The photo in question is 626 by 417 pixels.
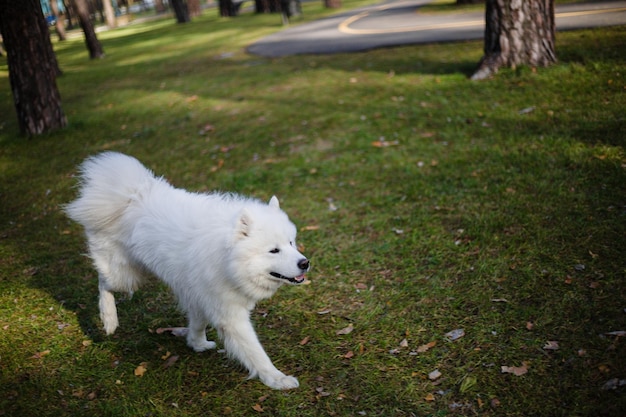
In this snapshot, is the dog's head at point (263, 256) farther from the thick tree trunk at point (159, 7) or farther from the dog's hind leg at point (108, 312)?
the thick tree trunk at point (159, 7)

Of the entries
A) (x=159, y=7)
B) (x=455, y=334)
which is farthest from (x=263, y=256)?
(x=159, y=7)

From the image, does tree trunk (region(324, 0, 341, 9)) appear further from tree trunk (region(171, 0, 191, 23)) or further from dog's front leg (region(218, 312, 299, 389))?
dog's front leg (region(218, 312, 299, 389))

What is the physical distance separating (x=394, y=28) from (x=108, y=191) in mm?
13548

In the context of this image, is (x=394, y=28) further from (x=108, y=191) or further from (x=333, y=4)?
(x=108, y=191)

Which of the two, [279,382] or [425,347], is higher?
[279,382]

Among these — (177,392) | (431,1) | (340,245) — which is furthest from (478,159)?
(431,1)

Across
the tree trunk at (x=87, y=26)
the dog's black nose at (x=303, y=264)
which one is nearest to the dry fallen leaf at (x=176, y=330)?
the dog's black nose at (x=303, y=264)

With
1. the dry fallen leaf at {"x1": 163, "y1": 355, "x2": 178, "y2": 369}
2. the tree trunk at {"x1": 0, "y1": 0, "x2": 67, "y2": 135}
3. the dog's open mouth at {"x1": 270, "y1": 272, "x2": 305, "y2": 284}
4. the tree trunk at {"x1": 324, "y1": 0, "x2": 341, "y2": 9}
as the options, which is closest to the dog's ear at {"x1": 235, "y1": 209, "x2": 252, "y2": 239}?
the dog's open mouth at {"x1": 270, "y1": 272, "x2": 305, "y2": 284}

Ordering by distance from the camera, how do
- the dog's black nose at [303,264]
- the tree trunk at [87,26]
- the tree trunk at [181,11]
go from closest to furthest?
the dog's black nose at [303,264], the tree trunk at [87,26], the tree trunk at [181,11]

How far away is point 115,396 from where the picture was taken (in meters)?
3.79

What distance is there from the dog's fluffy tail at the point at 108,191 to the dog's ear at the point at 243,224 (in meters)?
1.22

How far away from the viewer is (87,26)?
19.7 m

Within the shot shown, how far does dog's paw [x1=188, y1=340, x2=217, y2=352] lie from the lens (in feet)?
13.7

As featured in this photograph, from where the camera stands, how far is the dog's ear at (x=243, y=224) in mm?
3363
